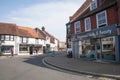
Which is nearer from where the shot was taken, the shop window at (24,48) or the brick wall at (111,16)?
the brick wall at (111,16)

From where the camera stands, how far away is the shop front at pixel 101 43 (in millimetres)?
16922

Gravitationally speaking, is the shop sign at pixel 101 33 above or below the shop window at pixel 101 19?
below

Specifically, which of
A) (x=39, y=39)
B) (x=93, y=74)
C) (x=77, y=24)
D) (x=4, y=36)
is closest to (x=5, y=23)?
(x=4, y=36)

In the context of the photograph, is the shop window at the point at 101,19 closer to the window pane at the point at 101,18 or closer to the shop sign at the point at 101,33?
the window pane at the point at 101,18

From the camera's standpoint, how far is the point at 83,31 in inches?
915

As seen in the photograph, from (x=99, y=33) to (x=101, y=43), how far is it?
3.62 ft

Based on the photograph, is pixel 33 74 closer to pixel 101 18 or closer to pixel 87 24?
pixel 101 18

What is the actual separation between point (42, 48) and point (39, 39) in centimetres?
358

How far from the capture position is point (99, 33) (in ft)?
61.5

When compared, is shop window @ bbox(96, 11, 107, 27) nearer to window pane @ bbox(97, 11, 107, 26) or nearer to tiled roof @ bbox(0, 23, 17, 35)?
window pane @ bbox(97, 11, 107, 26)

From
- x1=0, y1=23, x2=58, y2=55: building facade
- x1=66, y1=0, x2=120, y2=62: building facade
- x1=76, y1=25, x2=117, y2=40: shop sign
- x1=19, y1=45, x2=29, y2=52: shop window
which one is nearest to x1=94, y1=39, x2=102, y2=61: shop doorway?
x1=66, y1=0, x2=120, y2=62: building facade

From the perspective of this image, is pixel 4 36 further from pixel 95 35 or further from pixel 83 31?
pixel 95 35

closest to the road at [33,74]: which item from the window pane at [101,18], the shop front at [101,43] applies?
the shop front at [101,43]

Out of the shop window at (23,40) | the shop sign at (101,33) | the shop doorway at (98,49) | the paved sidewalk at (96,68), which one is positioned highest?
the shop window at (23,40)
